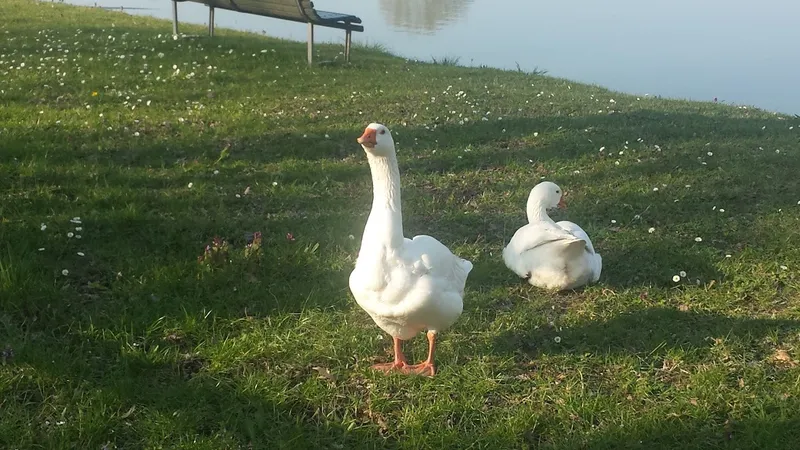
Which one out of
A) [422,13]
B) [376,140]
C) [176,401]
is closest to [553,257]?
[376,140]

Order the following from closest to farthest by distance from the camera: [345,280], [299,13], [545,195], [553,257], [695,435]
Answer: [695,435]
[553,257]
[345,280]
[545,195]
[299,13]

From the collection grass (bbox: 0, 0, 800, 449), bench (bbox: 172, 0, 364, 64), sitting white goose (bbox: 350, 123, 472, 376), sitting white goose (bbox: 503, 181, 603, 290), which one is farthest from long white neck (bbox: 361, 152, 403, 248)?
bench (bbox: 172, 0, 364, 64)

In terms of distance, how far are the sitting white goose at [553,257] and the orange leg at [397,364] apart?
114cm

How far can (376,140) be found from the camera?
3186 millimetres

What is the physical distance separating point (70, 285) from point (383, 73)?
706cm

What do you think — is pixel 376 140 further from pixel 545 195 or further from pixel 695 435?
pixel 695 435

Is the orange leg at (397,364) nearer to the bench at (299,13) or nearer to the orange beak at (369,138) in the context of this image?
the orange beak at (369,138)

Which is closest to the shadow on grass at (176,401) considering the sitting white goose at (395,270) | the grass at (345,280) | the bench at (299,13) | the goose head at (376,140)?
the grass at (345,280)

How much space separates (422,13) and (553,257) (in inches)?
788

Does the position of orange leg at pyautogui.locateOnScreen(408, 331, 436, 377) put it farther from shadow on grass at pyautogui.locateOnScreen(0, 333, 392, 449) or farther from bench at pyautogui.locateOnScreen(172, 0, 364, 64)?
bench at pyautogui.locateOnScreen(172, 0, 364, 64)

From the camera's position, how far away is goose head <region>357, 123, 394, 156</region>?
10.4 feet

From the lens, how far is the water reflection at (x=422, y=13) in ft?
66.5

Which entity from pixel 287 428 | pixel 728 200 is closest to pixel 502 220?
pixel 728 200

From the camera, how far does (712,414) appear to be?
3201 mm
